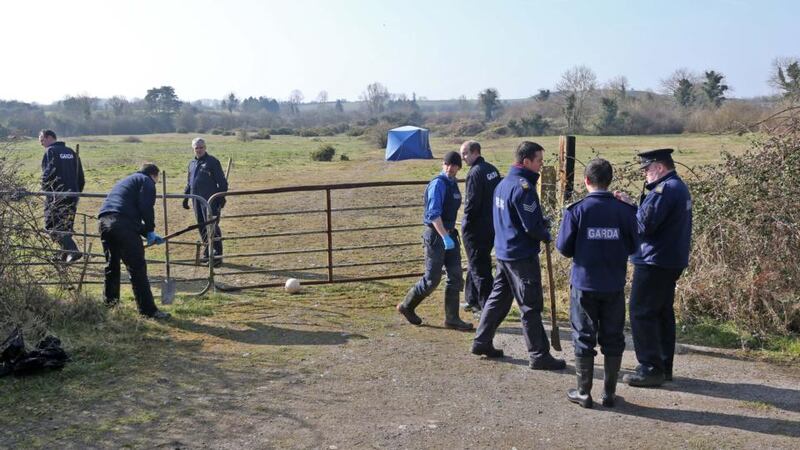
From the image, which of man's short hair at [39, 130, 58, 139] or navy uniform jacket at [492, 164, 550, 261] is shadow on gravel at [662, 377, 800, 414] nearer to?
navy uniform jacket at [492, 164, 550, 261]

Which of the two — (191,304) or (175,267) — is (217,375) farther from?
(175,267)

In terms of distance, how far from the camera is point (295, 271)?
1018 centimetres

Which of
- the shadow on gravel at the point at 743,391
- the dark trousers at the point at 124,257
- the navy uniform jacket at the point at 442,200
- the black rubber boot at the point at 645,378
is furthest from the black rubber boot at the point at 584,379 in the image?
the dark trousers at the point at 124,257

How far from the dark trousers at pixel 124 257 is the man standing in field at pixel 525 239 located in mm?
3664

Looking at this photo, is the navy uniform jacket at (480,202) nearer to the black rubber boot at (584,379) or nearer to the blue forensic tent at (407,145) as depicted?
the black rubber boot at (584,379)

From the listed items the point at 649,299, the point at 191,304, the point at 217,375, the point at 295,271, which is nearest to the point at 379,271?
the point at 295,271

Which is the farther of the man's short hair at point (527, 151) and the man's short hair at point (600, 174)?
the man's short hair at point (527, 151)

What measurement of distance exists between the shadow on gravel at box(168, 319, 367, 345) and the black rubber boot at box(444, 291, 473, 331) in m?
0.86

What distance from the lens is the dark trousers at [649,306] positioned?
217 inches

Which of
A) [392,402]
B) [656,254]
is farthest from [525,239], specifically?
[392,402]

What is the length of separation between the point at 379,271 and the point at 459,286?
2.92 meters

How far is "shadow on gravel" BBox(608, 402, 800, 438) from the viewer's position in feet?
15.9

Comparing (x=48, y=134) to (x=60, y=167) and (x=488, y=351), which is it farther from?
(x=488, y=351)

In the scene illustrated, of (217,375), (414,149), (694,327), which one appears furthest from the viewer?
(414,149)
